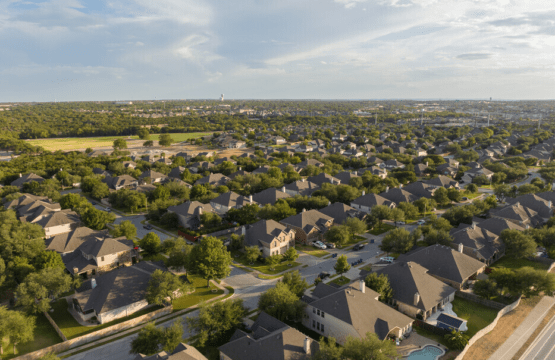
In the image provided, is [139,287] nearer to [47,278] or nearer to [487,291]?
[47,278]

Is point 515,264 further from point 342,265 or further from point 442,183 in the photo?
point 442,183

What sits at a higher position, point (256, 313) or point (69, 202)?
point (69, 202)

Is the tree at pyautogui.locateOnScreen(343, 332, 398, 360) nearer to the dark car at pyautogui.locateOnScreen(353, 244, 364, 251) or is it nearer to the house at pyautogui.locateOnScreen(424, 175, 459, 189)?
the dark car at pyautogui.locateOnScreen(353, 244, 364, 251)

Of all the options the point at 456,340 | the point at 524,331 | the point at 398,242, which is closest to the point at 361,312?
the point at 456,340

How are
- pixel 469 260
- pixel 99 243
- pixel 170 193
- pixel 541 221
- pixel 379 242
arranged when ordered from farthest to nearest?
1. pixel 170 193
2. pixel 541 221
3. pixel 379 242
4. pixel 99 243
5. pixel 469 260

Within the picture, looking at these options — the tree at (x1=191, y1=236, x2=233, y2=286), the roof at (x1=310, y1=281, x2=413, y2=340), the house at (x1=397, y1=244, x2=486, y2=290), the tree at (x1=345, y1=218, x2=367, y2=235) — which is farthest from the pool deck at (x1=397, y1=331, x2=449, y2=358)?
the tree at (x1=345, y1=218, x2=367, y2=235)

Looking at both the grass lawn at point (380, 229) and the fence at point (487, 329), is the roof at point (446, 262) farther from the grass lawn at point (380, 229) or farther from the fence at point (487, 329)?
the grass lawn at point (380, 229)

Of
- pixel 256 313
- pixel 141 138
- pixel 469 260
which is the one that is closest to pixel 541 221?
pixel 469 260
